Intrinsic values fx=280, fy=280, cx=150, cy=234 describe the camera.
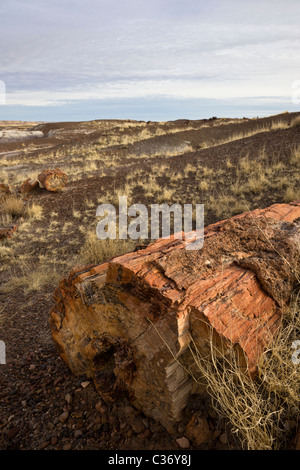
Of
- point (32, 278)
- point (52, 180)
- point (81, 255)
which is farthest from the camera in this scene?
point (52, 180)

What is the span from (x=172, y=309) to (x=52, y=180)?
30.3ft

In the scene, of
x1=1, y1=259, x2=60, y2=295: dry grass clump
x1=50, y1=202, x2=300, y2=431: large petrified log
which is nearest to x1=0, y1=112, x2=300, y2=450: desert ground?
x1=1, y1=259, x2=60, y2=295: dry grass clump

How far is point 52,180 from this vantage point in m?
9.98

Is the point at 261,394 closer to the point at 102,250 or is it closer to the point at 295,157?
the point at 102,250

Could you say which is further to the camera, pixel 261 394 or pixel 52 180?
pixel 52 180

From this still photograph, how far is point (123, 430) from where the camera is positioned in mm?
2129

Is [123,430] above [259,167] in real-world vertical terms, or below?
below

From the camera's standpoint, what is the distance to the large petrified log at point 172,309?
6.07 feet

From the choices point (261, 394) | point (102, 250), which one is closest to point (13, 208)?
point (102, 250)
